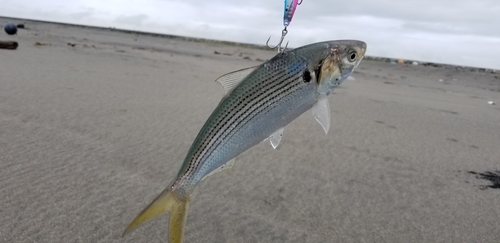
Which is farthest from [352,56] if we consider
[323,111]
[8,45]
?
[8,45]

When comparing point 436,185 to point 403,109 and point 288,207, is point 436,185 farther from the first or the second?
point 403,109

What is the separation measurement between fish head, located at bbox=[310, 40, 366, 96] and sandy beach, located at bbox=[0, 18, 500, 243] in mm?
1524

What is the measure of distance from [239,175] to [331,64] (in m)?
2.43

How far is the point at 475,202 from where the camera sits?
361 centimetres

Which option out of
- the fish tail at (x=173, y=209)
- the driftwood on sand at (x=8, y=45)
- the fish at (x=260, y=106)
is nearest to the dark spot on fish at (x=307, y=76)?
the fish at (x=260, y=106)

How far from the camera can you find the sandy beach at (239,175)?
113 inches

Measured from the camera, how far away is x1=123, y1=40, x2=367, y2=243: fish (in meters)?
1.56

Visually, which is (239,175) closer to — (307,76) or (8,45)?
(307,76)

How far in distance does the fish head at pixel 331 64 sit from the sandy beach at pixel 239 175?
1.52 metres

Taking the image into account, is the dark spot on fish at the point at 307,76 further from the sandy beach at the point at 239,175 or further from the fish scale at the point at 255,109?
the sandy beach at the point at 239,175

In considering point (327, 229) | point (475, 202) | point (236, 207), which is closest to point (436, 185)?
point (475, 202)

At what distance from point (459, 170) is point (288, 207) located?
6.99ft

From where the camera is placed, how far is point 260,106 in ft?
5.16

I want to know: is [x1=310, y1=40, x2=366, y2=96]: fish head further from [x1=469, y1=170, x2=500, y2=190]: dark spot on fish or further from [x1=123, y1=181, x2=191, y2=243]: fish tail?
[x1=469, y1=170, x2=500, y2=190]: dark spot on fish
